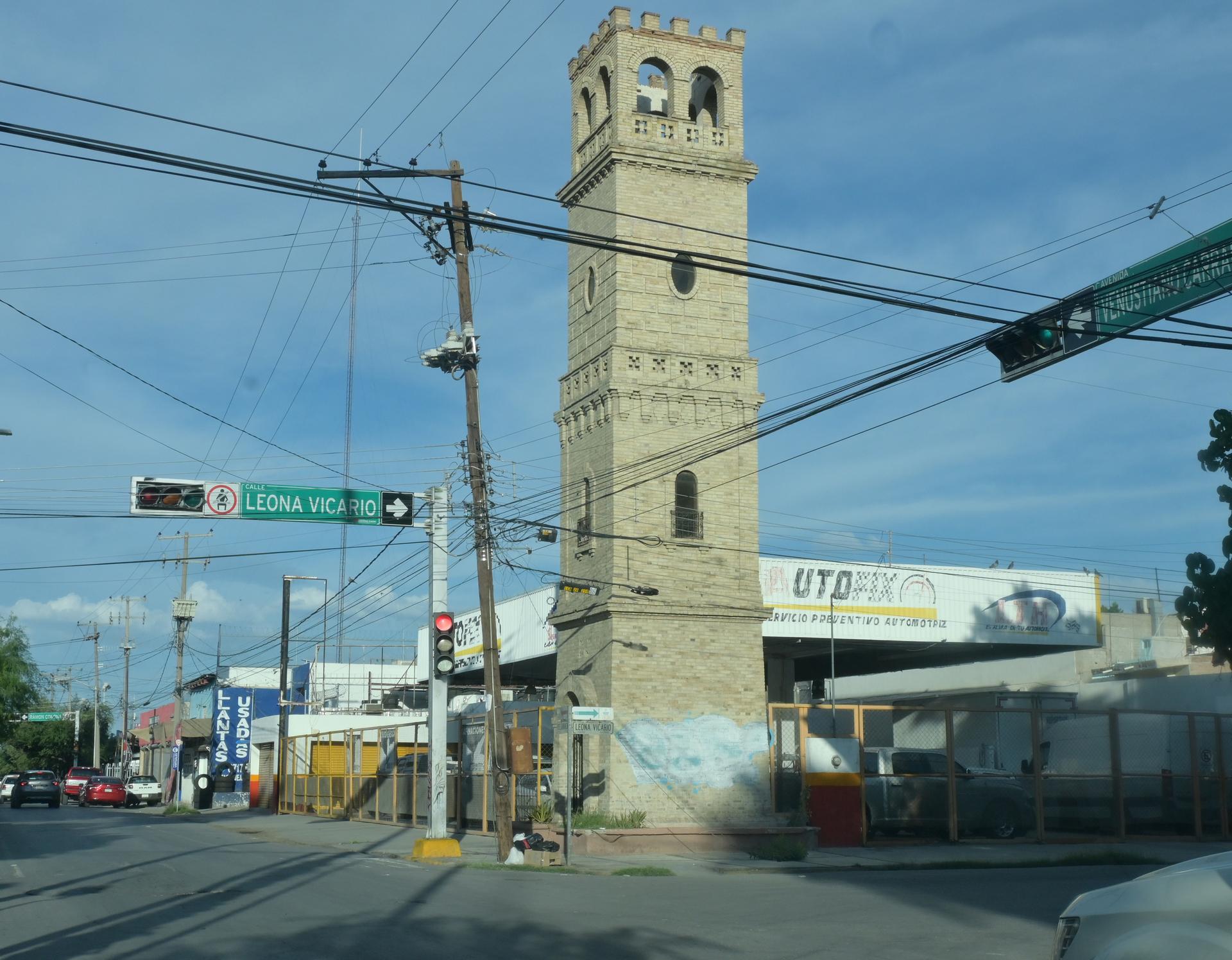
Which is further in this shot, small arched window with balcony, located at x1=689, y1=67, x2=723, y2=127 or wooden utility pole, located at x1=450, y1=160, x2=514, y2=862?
small arched window with balcony, located at x1=689, y1=67, x2=723, y2=127

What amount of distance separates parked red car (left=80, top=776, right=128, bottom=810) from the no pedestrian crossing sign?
Result: 38.6 metres

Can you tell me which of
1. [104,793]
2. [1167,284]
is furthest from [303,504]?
[104,793]

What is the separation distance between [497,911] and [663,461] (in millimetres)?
16086

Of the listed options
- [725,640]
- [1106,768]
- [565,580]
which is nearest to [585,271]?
[565,580]

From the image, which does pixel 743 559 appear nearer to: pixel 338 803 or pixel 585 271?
pixel 585 271

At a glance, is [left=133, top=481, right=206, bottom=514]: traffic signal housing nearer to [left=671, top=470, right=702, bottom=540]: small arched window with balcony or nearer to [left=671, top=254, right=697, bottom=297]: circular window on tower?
[left=671, top=470, right=702, bottom=540]: small arched window with balcony

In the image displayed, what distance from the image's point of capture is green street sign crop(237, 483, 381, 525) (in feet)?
70.4

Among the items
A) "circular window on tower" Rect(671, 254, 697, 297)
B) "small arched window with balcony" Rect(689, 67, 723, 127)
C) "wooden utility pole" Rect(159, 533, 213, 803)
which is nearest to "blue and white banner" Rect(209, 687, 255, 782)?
"wooden utility pole" Rect(159, 533, 213, 803)

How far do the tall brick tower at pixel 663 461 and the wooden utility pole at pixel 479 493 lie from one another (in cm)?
449

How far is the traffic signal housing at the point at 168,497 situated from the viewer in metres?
20.4

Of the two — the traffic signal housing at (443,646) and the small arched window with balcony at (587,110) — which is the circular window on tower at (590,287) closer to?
the small arched window with balcony at (587,110)

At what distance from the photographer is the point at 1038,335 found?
14.5 metres

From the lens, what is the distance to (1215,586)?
21.4m

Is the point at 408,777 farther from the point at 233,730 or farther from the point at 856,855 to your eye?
the point at 233,730
